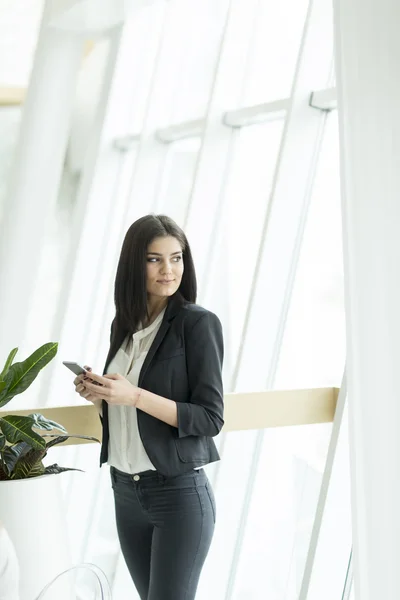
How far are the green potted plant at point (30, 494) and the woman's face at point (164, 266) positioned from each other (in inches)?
14.5

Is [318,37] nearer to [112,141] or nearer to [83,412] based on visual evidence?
[83,412]

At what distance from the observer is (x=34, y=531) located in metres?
2.13

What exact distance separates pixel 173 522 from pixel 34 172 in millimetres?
3572

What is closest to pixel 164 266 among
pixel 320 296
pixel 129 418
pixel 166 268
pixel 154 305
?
pixel 166 268

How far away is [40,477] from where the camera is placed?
7.22 feet

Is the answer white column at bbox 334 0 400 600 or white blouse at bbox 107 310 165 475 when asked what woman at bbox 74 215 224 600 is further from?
white column at bbox 334 0 400 600

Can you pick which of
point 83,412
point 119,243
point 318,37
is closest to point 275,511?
point 83,412

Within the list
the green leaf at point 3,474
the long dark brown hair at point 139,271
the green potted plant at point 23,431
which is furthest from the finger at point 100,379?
the green leaf at point 3,474

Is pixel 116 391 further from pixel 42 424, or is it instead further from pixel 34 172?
pixel 34 172

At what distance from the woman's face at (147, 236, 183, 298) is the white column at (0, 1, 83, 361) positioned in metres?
3.01

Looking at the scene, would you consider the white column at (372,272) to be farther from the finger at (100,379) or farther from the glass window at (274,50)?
the glass window at (274,50)

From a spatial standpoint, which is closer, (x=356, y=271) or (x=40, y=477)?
(x=356, y=271)

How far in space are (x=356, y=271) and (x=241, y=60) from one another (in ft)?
8.63

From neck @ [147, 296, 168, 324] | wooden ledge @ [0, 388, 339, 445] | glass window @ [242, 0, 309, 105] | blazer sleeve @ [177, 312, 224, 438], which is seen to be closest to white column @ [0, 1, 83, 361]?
glass window @ [242, 0, 309, 105]
